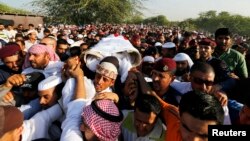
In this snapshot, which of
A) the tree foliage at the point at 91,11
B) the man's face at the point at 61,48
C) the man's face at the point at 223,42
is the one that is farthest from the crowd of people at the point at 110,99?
the tree foliage at the point at 91,11

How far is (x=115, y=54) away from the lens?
3.49 meters

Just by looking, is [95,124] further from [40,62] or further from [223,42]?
[223,42]

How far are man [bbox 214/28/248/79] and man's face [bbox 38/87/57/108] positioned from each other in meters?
2.96

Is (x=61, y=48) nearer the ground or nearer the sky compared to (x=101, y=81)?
nearer the ground

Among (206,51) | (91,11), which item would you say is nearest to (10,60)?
(206,51)

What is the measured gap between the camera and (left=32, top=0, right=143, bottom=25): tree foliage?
3266 centimetres

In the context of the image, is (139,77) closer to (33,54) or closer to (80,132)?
(80,132)

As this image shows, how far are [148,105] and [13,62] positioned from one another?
90.9 inches

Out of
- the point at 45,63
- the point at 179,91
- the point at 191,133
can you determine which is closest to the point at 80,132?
the point at 191,133

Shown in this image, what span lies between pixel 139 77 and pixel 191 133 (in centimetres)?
135

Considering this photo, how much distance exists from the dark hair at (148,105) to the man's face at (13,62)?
2.19 meters

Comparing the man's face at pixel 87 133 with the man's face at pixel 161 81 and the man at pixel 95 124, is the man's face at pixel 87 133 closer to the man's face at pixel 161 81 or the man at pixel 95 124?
the man at pixel 95 124

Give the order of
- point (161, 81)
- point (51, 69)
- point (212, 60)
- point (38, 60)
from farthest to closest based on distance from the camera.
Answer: point (212, 60) < point (38, 60) < point (51, 69) < point (161, 81)

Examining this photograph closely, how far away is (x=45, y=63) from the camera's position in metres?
3.93
